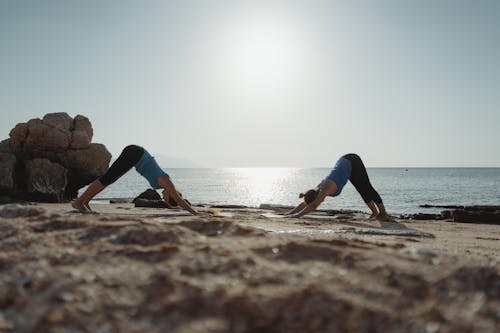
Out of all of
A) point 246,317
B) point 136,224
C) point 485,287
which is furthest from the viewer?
point 136,224

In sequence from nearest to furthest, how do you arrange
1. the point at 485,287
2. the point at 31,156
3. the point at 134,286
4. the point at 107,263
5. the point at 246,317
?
the point at 246,317, the point at 134,286, the point at 485,287, the point at 107,263, the point at 31,156

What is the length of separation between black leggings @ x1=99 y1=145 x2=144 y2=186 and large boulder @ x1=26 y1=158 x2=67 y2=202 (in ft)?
37.0

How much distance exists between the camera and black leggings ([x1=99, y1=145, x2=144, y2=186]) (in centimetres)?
652

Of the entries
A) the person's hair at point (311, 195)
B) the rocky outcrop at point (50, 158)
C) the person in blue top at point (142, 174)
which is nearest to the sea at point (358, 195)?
the rocky outcrop at point (50, 158)

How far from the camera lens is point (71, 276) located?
1.66 metres

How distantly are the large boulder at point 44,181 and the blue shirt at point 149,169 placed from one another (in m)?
11.4

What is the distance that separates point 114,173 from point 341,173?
175 inches

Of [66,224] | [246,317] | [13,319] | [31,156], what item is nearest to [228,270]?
[246,317]

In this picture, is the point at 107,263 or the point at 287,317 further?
the point at 107,263

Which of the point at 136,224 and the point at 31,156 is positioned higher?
the point at 31,156

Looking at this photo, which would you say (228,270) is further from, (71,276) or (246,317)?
(71,276)

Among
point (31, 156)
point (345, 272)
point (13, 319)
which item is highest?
point (31, 156)

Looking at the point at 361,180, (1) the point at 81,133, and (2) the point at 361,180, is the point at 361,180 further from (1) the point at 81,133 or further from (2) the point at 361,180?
(1) the point at 81,133

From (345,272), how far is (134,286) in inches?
37.5
